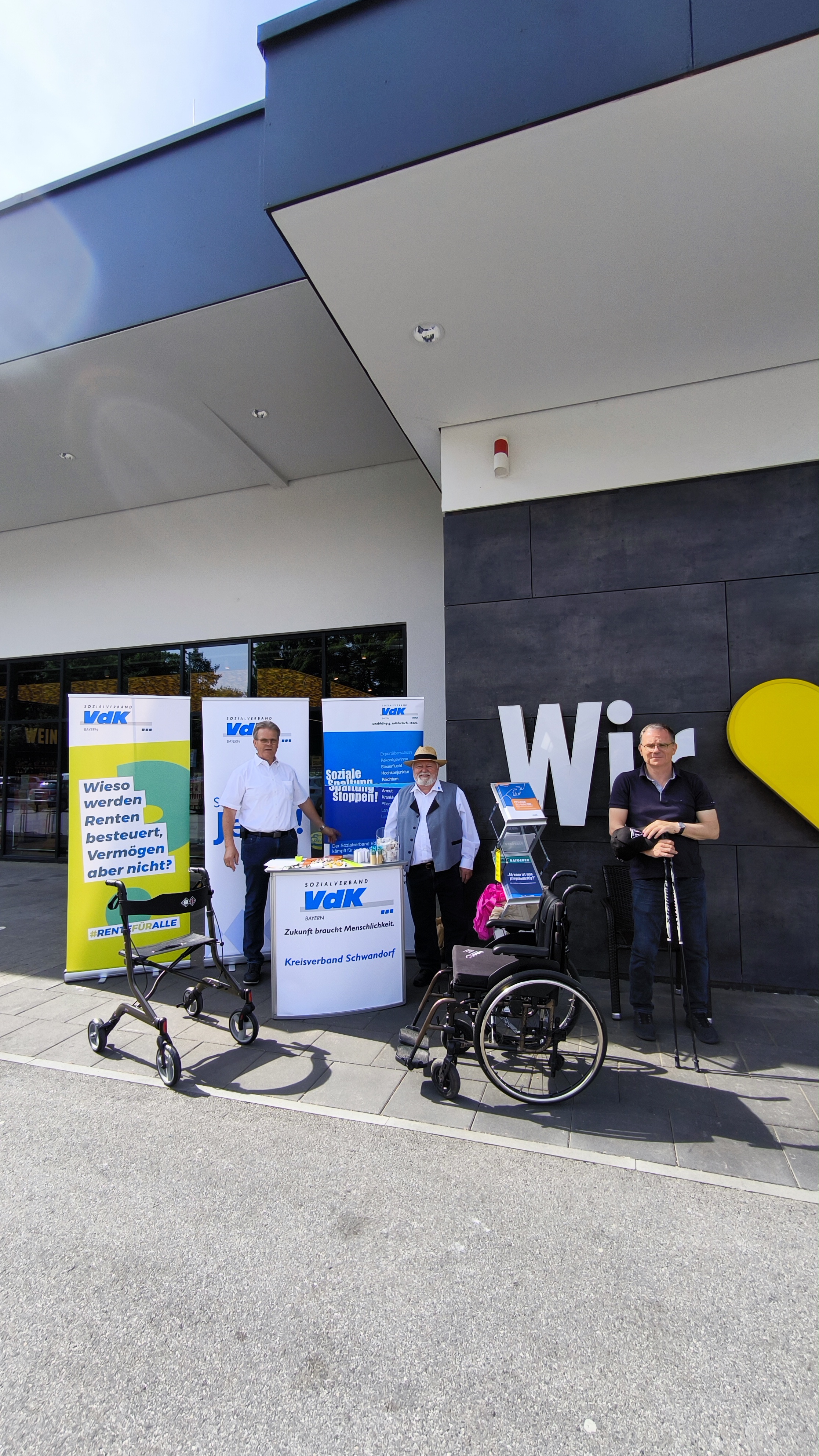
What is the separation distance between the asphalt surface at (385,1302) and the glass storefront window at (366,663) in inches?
206

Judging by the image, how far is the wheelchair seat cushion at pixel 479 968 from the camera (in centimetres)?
Answer: 313

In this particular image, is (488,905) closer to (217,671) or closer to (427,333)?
(427,333)

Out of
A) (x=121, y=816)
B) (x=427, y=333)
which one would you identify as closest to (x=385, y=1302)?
(x=121, y=816)

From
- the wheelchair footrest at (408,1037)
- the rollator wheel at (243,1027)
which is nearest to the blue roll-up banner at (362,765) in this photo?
the rollator wheel at (243,1027)

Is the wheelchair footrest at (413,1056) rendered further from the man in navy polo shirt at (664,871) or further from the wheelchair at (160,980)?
the man in navy polo shirt at (664,871)

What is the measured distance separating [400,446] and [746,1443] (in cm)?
740

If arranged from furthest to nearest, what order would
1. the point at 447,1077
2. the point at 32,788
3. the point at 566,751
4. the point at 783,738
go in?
the point at 32,788
the point at 566,751
the point at 783,738
the point at 447,1077

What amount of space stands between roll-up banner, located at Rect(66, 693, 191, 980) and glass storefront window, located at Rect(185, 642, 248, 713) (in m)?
2.99

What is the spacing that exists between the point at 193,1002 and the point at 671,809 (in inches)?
125

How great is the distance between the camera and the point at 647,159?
314 centimetres

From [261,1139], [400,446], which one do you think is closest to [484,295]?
[400,446]

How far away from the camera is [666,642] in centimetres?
472

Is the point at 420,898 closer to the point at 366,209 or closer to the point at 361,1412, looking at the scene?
the point at 361,1412

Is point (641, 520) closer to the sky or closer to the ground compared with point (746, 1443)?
closer to the sky
